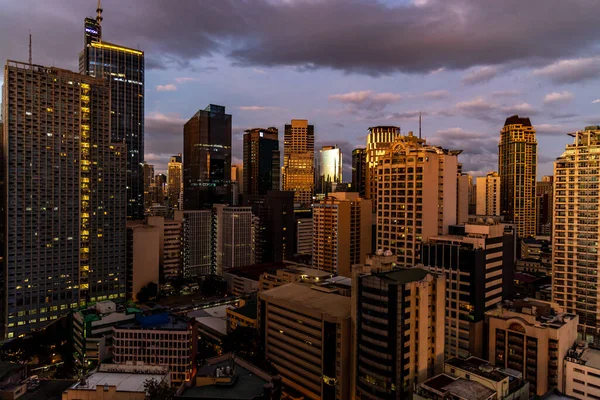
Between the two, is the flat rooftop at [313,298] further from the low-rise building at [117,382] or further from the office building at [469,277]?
the low-rise building at [117,382]

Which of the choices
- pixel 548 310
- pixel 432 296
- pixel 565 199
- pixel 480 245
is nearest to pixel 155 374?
pixel 432 296

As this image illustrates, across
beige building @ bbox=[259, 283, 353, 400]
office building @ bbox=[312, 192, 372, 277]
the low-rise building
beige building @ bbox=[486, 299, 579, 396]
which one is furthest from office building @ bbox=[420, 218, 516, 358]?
office building @ bbox=[312, 192, 372, 277]

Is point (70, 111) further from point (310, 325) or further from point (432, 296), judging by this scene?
point (432, 296)

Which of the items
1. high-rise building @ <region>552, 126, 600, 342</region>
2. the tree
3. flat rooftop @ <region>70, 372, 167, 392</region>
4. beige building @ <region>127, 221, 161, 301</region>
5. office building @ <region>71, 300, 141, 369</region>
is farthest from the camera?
beige building @ <region>127, 221, 161, 301</region>

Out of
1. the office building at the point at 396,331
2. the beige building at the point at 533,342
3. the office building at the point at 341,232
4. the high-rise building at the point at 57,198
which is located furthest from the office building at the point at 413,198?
the high-rise building at the point at 57,198

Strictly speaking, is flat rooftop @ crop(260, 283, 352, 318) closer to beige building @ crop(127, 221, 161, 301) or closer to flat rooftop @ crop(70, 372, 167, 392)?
flat rooftop @ crop(70, 372, 167, 392)
